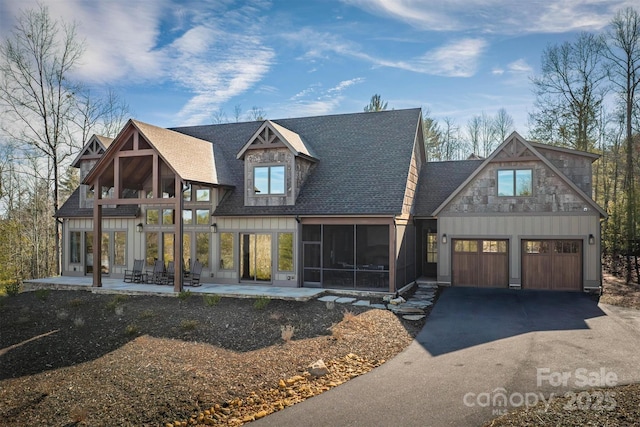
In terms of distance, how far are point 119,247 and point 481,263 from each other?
15927 millimetres

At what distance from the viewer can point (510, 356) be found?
29.9 feet

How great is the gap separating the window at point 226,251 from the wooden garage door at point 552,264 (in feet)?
38.2

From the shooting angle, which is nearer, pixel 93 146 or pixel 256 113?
pixel 93 146

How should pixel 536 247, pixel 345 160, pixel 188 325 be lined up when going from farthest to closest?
pixel 345 160
pixel 536 247
pixel 188 325

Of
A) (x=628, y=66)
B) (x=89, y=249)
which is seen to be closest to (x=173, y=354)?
(x=89, y=249)

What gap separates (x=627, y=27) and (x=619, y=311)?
16536mm

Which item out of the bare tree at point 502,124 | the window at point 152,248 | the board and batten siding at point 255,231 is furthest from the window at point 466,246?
the bare tree at point 502,124

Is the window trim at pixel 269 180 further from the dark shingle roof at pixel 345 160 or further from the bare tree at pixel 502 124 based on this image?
the bare tree at pixel 502 124

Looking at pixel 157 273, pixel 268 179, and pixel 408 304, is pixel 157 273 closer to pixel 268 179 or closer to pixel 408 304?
pixel 268 179

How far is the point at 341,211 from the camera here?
16016mm

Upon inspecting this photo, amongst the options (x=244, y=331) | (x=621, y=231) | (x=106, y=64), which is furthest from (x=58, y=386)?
(x=621, y=231)

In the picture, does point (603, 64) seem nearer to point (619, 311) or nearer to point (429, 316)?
point (619, 311)

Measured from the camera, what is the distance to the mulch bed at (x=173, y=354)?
7.23 metres

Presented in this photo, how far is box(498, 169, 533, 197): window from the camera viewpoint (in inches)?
655
